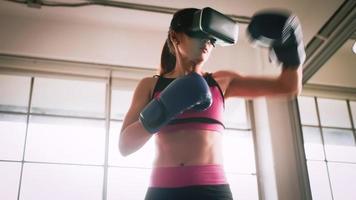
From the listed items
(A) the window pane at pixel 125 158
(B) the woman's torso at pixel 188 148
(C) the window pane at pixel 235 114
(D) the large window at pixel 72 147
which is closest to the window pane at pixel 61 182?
(D) the large window at pixel 72 147

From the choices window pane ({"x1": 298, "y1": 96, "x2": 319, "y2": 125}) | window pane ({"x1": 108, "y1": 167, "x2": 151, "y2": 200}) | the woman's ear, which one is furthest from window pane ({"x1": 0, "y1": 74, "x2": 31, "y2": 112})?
window pane ({"x1": 298, "y1": 96, "x2": 319, "y2": 125})

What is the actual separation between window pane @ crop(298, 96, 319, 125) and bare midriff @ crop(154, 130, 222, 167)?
5.58 feet

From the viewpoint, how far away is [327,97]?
113 inches

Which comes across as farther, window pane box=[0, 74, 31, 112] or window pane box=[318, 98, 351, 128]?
window pane box=[318, 98, 351, 128]

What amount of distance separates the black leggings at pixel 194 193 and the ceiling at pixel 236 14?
166 centimetres

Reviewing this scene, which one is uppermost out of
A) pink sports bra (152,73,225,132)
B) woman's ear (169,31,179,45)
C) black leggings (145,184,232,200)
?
woman's ear (169,31,179,45)

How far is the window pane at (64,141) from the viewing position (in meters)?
2.41

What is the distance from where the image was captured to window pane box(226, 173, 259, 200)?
8.58 feet

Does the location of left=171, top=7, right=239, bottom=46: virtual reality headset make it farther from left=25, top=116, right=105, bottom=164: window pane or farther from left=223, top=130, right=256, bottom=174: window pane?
left=223, top=130, right=256, bottom=174: window pane

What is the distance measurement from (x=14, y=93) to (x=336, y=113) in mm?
2139

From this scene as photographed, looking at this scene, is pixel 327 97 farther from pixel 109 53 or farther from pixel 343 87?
Result: pixel 109 53

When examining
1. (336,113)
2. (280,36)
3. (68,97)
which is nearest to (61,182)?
(68,97)

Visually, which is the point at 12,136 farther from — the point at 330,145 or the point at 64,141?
the point at 330,145

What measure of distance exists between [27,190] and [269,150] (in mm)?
1464
